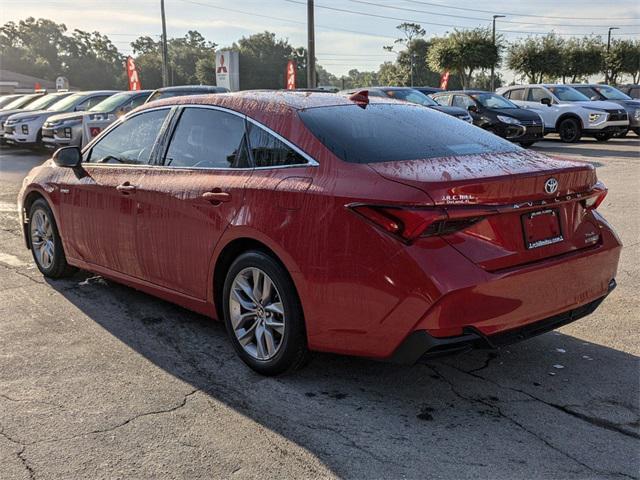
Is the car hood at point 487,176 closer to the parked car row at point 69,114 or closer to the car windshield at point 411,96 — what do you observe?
the parked car row at point 69,114

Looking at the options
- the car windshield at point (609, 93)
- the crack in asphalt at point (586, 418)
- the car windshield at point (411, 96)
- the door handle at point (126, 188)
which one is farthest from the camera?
the car windshield at point (609, 93)

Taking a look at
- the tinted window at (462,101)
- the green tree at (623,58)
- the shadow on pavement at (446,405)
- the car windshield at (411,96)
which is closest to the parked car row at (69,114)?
the car windshield at (411,96)

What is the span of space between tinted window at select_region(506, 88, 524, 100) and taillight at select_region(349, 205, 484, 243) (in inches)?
782

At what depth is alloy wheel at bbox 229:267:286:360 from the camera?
12.5 feet

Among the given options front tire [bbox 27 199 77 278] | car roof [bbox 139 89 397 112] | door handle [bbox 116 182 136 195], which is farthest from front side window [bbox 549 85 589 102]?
door handle [bbox 116 182 136 195]

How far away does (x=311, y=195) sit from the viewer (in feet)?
11.5

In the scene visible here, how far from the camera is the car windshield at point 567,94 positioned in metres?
20.9

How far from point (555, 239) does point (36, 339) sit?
11.1 feet

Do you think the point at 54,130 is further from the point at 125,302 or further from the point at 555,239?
the point at 555,239

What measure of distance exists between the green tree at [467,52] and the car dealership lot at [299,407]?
4550 centimetres

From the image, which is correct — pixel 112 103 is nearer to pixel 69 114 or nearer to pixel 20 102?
pixel 69 114

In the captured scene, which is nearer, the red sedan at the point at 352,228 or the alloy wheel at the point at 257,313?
the red sedan at the point at 352,228

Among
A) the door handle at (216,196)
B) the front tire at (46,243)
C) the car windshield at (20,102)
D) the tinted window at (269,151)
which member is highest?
the car windshield at (20,102)

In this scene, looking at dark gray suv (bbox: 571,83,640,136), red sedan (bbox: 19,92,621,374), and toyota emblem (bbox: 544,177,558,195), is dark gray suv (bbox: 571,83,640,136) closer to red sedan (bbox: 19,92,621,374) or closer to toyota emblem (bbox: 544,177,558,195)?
red sedan (bbox: 19,92,621,374)
